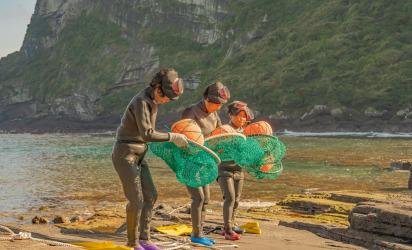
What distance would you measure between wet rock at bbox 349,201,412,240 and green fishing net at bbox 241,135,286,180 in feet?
4.87

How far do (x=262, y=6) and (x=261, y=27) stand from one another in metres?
8.89

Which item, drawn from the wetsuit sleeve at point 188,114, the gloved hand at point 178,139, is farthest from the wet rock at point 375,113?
the gloved hand at point 178,139

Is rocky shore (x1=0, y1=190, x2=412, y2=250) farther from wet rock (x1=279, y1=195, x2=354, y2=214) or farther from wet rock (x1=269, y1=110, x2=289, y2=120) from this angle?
wet rock (x1=269, y1=110, x2=289, y2=120)

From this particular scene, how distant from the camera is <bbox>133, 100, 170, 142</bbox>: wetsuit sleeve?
6141mm

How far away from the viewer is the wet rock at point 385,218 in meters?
7.77

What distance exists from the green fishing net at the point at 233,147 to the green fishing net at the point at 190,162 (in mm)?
594

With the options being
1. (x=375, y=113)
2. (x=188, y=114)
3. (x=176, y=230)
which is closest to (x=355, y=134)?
(x=375, y=113)

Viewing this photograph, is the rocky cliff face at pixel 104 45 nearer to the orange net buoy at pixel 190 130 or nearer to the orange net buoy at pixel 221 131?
the orange net buoy at pixel 221 131

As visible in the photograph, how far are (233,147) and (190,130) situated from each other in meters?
1.01

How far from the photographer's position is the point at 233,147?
787 centimetres

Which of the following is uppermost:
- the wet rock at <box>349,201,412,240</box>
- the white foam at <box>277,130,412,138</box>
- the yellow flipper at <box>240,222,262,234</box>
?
the white foam at <box>277,130,412,138</box>

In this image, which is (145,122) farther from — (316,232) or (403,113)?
(403,113)

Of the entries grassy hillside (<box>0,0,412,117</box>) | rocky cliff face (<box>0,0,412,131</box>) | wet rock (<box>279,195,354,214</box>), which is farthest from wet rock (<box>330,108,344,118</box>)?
wet rock (<box>279,195,354,214</box>)

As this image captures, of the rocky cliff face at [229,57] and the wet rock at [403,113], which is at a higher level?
the rocky cliff face at [229,57]
